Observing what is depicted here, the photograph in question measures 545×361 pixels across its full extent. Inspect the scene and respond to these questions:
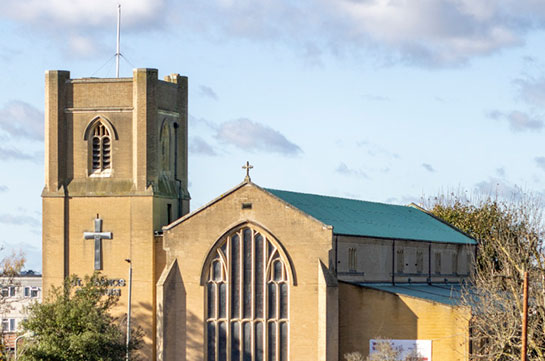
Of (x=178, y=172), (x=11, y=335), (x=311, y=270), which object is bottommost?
(x=11, y=335)

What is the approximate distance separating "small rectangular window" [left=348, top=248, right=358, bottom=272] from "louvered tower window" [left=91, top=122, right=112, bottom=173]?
14.2 meters

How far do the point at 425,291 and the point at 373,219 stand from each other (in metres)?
6.19

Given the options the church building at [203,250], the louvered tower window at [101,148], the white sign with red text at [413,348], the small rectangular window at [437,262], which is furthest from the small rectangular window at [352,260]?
the louvered tower window at [101,148]

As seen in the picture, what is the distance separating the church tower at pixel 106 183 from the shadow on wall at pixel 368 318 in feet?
35.1

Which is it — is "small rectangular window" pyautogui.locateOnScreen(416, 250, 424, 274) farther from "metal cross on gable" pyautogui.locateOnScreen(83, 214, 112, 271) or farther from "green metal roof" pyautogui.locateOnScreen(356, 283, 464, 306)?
"metal cross on gable" pyautogui.locateOnScreen(83, 214, 112, 271)

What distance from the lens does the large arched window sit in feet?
216

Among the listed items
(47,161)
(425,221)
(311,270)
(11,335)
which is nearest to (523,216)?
(311,270)

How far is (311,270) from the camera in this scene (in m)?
65.1

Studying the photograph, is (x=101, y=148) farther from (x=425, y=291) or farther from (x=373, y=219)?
(x=425, y=291)

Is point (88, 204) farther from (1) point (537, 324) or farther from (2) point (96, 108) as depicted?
(1) point (537, 324)

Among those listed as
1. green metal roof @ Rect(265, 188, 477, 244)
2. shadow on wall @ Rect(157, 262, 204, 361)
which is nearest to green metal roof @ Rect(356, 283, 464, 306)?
green metal roof @ Rect(265, 188, 477, 244)

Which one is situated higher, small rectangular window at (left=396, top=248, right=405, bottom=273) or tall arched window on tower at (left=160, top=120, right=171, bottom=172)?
tall arched window on tower at (left=160, top=120, right=171, bottom=172)

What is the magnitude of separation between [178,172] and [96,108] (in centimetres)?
631

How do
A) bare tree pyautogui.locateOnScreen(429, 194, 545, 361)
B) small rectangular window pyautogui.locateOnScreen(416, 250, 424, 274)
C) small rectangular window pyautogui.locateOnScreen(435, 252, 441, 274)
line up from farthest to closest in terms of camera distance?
small rectangular window pyautogui.locateOnScreen(435, 252, 441, 274)
small rectangular window pyautogui.locateOnScreen(416, 250, 424, 274)
bare tree pyautogui.locateOnScreen(429, 194, 545, 361)
